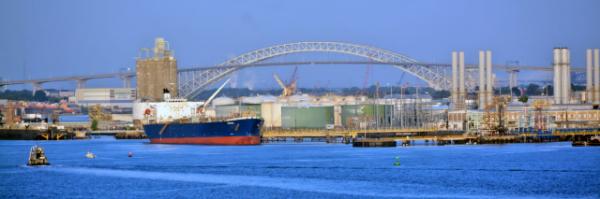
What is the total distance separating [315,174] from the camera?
173ft

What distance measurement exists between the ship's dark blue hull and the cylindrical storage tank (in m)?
26.7

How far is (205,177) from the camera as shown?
52.1 m

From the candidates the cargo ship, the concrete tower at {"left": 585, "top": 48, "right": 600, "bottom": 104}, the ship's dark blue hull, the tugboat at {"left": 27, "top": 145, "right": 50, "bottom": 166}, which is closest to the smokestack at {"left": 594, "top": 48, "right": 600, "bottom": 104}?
the concrete tower at {"left": 585, "top": 48, "right": 600, "bottom": 104}

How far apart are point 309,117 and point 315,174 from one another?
6014 centimetres

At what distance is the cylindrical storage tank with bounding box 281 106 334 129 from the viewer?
112875 mm

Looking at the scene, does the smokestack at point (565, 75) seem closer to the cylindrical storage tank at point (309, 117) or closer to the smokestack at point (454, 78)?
the smokestack at point (454, 78)

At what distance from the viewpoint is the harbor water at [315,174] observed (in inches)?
1770

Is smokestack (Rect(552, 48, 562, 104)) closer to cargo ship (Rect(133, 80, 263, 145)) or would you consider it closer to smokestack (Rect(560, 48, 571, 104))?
smokestack (Rect(560, 48, 571, 104))

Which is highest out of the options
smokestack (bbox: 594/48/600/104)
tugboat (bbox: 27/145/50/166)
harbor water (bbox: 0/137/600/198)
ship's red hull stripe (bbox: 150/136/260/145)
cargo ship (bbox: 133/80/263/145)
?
smokestack (bbox: 594/48/600/104)

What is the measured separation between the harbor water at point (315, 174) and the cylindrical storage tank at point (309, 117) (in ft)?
128

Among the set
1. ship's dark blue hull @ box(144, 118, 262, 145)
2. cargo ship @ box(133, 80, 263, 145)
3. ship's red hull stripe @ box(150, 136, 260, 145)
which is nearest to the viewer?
ship's dark blue hull @ box(144, 118, 262, 145)

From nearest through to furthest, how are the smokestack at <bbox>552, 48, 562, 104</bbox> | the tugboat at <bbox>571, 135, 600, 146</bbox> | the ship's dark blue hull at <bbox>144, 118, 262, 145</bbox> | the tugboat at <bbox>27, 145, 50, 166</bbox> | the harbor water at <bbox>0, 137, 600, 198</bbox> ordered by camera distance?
the harbor water at <bbox>0, 137, 600, 198</bbox> < the tugboat at <bbox>27, 145, 50, 166</bbox> < the tugboat at <bbox>571, 135, 600, 146</bbox> < the ship's dark blue hull at <bbox>144, 118, 262, 145</bbox> < the smokestack at <bbox>552, 48, 562, 104</bbox>

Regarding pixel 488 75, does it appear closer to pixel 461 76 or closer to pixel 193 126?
pixel 461 76

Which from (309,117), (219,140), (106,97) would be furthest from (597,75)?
(106,97)
